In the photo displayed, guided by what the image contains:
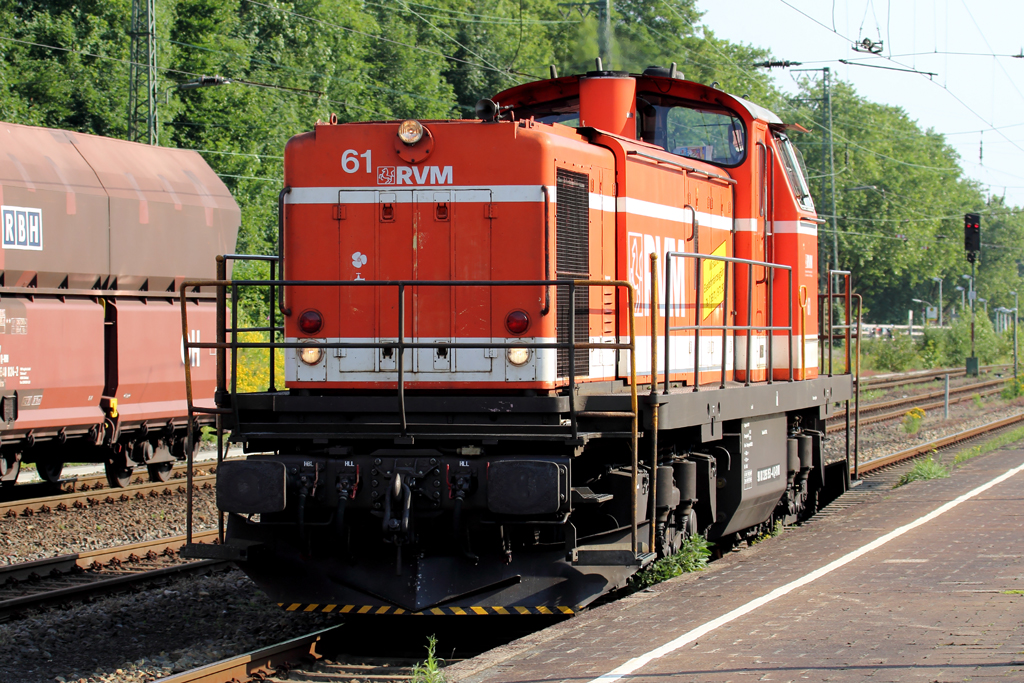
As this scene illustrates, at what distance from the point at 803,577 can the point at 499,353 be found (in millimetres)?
2758

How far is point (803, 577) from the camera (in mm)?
7398

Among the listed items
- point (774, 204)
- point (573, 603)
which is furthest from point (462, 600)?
point (774, 204)

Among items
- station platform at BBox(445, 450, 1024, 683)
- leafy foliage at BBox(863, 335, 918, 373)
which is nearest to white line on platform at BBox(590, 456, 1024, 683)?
station platform at BBox(445, 450, 1024, 683)

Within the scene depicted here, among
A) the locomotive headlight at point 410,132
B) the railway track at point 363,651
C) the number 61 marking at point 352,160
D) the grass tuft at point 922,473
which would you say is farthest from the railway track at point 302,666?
the grass tuft at point 922,473

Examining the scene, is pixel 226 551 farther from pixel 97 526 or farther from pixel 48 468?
pixel 48 468

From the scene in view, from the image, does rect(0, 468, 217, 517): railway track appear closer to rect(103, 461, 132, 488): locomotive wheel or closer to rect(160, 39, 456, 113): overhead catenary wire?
rect(103, 461, 132, 488): locomotive wheel

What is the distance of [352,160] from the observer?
22.4ft

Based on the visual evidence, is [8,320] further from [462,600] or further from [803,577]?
[803,577]

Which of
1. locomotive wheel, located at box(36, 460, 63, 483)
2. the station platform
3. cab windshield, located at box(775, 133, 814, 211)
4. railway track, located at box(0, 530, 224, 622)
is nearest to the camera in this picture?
the station platform

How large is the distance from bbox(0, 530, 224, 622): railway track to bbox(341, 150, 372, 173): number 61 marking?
3.73 m

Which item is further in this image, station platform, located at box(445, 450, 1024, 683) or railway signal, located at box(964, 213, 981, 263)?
railway signal, located at box(964, 213, 981, 263)

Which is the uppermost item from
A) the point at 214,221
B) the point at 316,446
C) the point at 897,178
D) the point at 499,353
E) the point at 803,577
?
the point at 897,178

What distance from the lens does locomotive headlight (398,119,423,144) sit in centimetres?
666

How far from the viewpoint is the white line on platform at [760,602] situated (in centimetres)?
509
